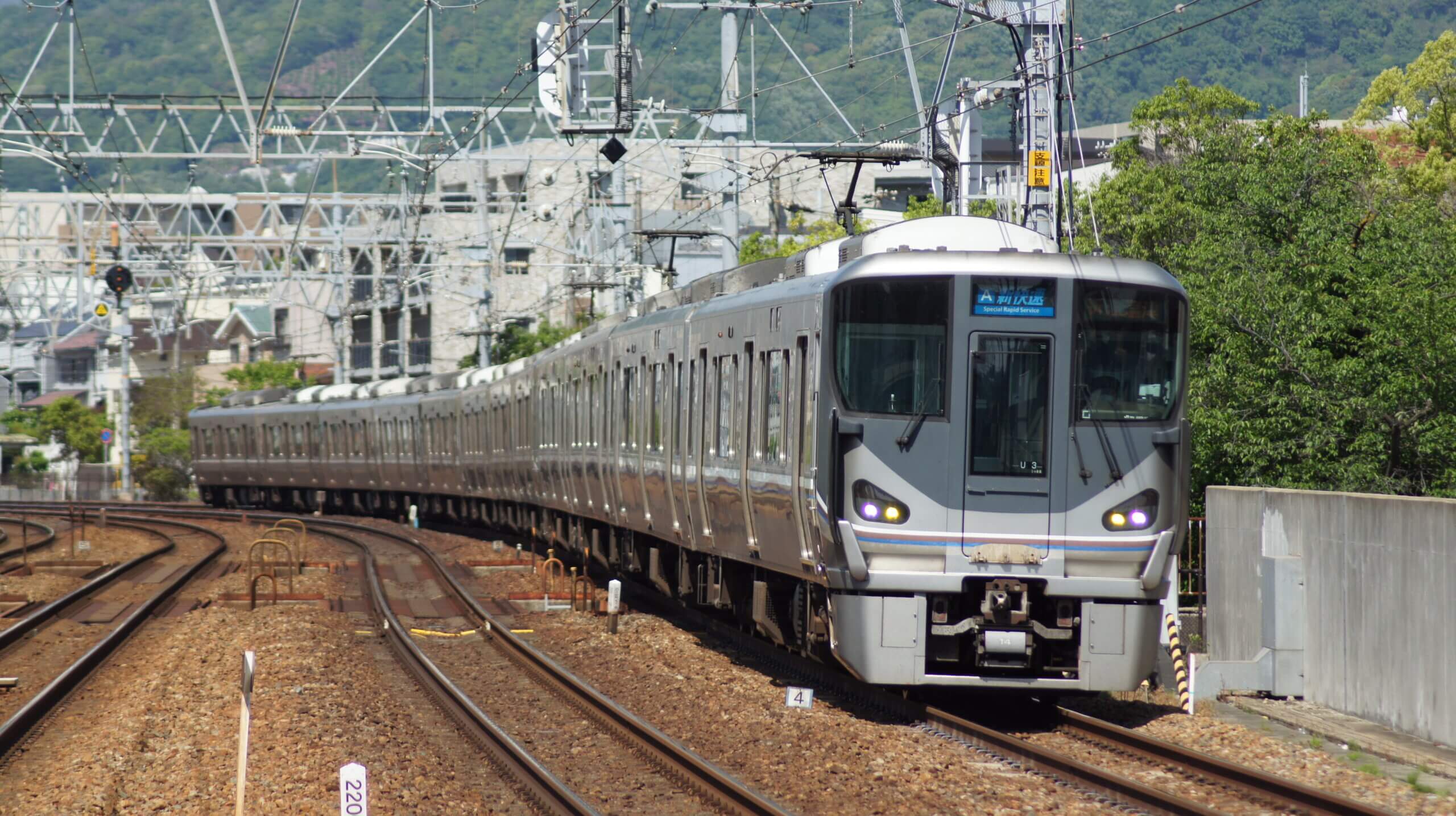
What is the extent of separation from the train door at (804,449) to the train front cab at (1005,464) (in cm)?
43

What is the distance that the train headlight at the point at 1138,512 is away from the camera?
448 inches

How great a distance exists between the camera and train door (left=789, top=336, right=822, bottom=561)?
11.9m

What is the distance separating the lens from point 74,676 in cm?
1516

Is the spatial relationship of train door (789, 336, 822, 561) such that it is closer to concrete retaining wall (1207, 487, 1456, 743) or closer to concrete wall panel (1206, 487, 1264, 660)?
concrete retaining wall (1207, 487, 1456, 743)

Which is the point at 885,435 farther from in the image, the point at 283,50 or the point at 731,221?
the point at 731,221

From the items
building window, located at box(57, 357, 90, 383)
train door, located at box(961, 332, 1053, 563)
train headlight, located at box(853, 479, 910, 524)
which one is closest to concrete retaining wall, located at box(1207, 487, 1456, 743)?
train door, located at box(961, 332, 1053, 563)

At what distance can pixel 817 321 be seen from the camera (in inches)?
464

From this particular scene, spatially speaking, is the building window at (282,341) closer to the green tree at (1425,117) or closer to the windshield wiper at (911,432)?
the green tree at (1425,117)

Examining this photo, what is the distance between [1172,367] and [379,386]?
35.1 metres

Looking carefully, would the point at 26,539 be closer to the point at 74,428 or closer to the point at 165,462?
the point at 165,462

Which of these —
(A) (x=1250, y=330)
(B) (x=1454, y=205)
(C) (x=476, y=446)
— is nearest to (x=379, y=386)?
(C) (x=476, y=446)

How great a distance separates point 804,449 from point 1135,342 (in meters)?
2.32

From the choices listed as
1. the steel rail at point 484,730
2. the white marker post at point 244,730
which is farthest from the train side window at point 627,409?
the white marker post at point 244,730

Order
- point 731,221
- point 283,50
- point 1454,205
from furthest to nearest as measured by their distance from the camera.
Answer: point 1454,205, point 731,221, point 283,50
